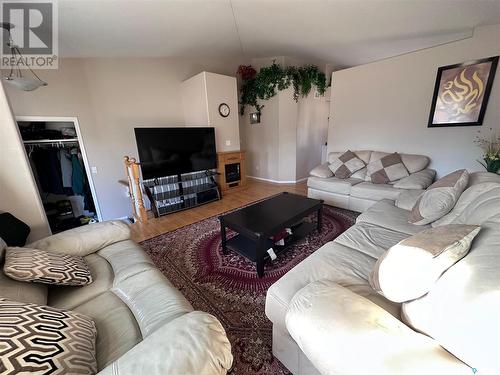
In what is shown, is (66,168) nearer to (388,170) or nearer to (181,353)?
(181,353)

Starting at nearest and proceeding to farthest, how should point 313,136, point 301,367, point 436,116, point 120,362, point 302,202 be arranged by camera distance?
point 120,362 → point 301,367 → point 302,202 → point 436,116 → point 313,136

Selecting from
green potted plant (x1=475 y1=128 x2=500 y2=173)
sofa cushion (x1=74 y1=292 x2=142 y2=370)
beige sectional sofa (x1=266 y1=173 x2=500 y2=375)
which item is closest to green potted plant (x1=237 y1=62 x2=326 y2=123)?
green potted plant (x1=475 y1=128 x2=500 y2=173)

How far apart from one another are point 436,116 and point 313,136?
2701 millimetres

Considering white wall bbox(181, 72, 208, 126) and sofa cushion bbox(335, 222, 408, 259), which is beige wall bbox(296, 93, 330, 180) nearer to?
white wall bbox(181, 72, 208, 126)

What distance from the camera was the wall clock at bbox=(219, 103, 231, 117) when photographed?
14.2 feet

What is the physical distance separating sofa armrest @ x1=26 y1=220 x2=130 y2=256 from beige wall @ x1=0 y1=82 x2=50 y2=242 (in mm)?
645

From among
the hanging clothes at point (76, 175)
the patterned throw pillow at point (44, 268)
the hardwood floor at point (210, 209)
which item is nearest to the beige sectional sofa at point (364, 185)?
the hardwood floor at point (210, 209)

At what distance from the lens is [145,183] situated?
11.4 ft

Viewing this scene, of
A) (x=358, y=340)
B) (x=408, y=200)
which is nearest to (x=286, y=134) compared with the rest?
(x=408, y=200)

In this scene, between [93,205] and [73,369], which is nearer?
[73,369]

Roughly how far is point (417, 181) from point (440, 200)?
129cm

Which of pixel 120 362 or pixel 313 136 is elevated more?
pixel 313 136

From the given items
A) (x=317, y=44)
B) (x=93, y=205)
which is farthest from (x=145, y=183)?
(x=317, y=44)

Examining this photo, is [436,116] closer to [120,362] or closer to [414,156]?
[414,156]
